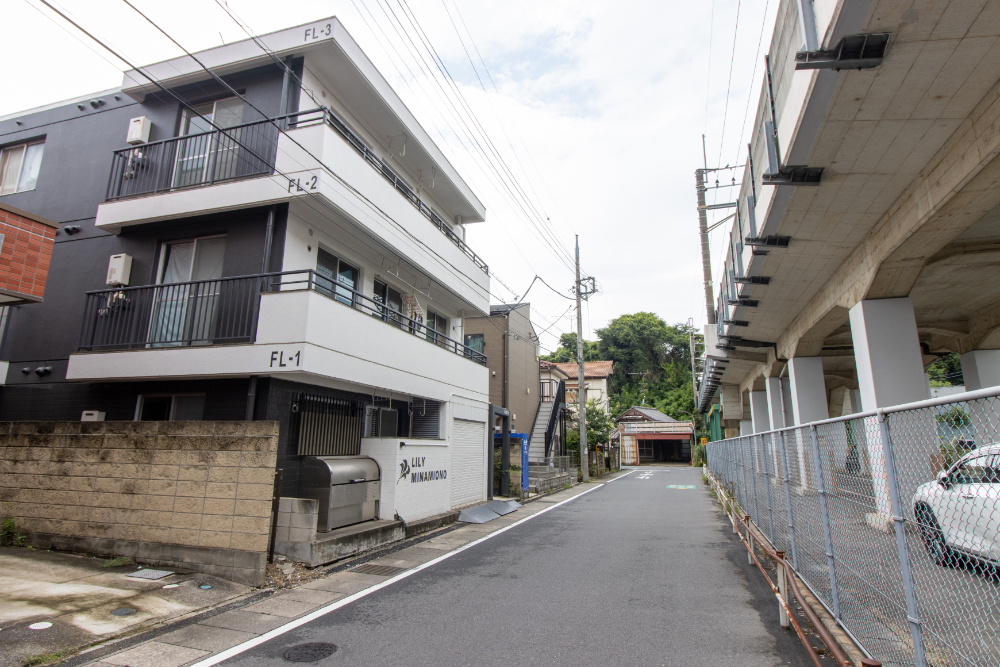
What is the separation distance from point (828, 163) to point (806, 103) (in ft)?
4.19

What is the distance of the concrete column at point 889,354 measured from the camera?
328 inches

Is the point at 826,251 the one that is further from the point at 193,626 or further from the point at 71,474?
the point at 71,474

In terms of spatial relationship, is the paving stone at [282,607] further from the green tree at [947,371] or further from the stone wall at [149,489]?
the green tree at [947,371]

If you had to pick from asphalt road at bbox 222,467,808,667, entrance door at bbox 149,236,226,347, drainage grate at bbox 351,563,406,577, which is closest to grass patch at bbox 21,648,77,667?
asphalt road at bbox 222,467,808,667

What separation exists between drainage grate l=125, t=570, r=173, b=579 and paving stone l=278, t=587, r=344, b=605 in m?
1.56

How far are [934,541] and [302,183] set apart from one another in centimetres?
921

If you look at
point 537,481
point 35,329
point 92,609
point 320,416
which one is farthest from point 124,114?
point 537,481

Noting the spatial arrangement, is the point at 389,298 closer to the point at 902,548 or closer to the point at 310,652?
the point at 310,652

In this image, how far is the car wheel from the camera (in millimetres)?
2820

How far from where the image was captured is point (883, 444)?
3.08m

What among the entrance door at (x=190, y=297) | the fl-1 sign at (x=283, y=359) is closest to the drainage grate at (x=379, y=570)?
the fl-1 sign at (x=283, y=359)

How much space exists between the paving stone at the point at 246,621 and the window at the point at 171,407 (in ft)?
15.0

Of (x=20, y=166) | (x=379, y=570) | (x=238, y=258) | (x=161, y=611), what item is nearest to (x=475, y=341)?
(x=238, y=258)

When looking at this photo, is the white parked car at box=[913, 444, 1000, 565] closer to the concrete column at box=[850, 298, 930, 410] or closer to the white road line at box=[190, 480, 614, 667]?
the white road line at box=[190, 480, 614, 667]
